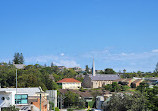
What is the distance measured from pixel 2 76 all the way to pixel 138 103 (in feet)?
145

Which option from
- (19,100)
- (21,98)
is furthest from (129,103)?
(19,100)

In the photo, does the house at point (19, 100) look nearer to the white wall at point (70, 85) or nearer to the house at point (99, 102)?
the house at point (99, 102)

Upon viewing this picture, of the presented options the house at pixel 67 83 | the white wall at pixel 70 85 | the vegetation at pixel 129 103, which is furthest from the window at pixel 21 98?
the white wall at pixel 70 85

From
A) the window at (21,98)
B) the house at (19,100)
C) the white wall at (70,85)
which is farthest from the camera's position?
the white wall at (70,85)

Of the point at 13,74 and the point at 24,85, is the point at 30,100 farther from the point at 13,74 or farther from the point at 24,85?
the point at 13,74

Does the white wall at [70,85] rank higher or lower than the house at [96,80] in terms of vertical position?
lower

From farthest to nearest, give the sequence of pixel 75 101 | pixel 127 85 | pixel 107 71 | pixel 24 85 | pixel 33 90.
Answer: pixel 107 71, pixel 127 85, pixel 75 101, pixel 24 85, pixel 33 90

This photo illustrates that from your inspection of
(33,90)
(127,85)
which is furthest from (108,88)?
(33,90)

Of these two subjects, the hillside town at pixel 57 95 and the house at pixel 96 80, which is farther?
the house at pixel 96 80

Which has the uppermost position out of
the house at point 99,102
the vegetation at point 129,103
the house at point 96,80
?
the house at point 96,80

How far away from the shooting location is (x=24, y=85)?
208 ft

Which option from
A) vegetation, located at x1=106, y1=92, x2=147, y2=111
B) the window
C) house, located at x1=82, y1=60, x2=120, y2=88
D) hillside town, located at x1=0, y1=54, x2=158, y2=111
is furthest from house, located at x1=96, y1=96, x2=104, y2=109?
house, located at x1=82, y1=60, x2=120, y2=88

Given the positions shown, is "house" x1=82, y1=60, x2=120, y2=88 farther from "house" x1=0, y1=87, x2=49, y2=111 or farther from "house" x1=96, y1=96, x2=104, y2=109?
"house" x1=0, y1=87, x2=49, y2=111

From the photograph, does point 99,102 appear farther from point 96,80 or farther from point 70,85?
point 96,80
